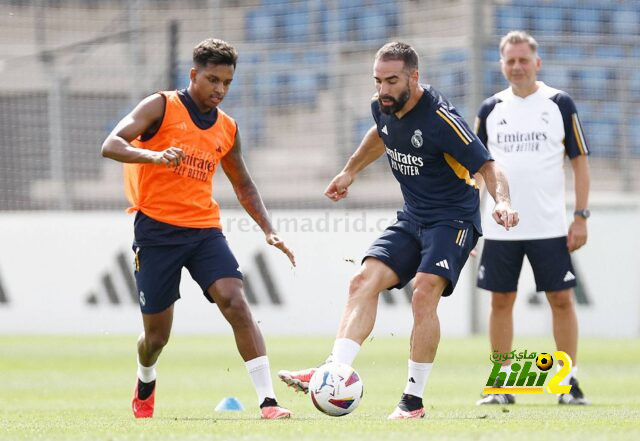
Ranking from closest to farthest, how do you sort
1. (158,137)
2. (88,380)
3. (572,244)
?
(158,137)
(572,244)
(88,380)

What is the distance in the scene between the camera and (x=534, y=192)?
8.28 meters

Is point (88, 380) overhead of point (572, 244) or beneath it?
beneath

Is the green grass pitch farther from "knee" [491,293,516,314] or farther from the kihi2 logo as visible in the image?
"knee" [491,293,516,314]

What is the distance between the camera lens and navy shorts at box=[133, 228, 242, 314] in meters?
6.69

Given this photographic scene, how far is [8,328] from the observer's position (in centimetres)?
1496

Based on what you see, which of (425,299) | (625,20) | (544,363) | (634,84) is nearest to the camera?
(425,299)

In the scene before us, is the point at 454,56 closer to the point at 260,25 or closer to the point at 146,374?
the point at 260,25

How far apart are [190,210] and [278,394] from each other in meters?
2.64

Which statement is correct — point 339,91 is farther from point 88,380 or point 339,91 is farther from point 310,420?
point 310,420

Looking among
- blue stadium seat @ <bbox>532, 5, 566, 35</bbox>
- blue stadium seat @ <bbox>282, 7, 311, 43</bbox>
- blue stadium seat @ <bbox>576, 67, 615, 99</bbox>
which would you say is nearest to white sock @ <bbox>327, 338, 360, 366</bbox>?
blue stadium seat @ <bbox>576, 67, 615, 99</bbox>

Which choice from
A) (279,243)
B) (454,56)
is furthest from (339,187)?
(454,56)

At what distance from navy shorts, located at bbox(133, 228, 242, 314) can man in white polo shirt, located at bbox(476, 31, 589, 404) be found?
7.61ft

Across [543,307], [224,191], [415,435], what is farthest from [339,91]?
[415,435]

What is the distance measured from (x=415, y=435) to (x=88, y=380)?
5.42 m
